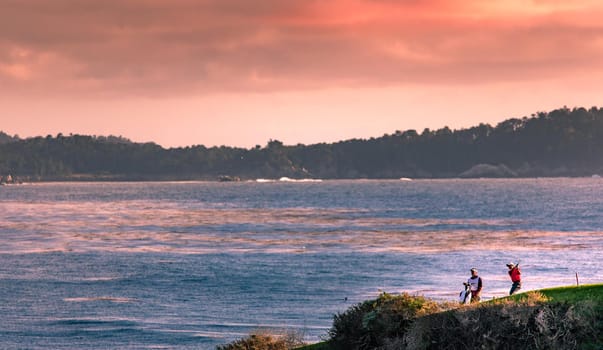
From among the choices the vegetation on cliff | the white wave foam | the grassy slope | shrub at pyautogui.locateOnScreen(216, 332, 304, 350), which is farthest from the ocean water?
the vegetation on cliff

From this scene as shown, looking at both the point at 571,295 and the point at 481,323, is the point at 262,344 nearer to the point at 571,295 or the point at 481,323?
the point at 481,323

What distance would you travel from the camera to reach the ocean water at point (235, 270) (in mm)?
51906

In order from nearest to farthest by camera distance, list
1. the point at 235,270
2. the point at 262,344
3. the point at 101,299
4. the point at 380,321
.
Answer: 1. the point at 380,321
2. the point at 262,344
3. the point at 101,299
4. the point at 235,270

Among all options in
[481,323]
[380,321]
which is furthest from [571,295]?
[380,321]

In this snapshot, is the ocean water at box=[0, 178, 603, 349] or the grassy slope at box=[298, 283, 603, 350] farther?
the ocean water at box=[0, 178, 603, 349]

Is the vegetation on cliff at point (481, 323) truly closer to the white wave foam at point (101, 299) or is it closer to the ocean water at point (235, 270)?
the ocean water at point (235, 270)

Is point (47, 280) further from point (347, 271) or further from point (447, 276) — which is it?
point (447, 276)

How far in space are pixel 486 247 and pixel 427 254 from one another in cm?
1061

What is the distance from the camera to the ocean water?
5191 centimetres

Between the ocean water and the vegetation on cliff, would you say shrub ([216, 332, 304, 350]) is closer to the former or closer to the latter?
the vegetation on cliff

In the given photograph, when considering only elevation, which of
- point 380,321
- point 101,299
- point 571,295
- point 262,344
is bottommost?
point 101,299

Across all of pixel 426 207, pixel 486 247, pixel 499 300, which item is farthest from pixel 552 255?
pixel 426 207

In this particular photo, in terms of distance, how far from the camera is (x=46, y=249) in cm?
9700

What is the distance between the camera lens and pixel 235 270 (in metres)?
77.1
